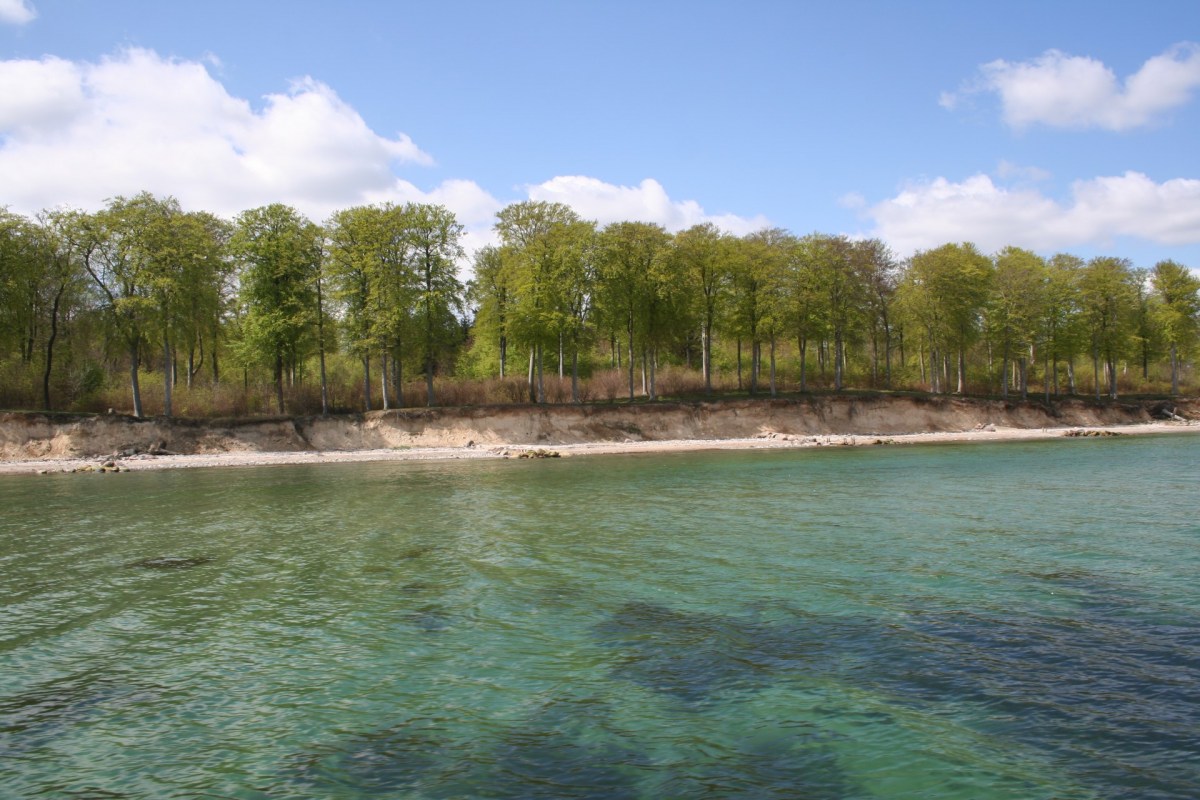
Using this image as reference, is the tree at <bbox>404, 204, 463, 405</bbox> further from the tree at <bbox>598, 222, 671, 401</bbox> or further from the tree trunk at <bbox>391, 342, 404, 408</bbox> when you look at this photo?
the tree at <bbox>598, 222, 671, 401</bbox>

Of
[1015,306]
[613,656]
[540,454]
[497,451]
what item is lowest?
→ [613,656]

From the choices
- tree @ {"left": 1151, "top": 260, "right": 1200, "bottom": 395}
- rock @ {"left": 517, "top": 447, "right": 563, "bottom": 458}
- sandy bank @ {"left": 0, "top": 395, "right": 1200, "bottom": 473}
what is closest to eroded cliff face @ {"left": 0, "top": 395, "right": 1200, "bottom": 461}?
sandy bank @ {"left": 0, "top": 395, "right": 1200, "bottom": 473}

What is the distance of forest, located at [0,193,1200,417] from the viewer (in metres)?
46.1

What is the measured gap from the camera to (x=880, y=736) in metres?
6.79

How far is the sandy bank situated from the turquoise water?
→ 83.8 feet

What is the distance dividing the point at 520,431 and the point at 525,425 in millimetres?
532

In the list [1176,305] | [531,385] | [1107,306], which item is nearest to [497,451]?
[531,385]

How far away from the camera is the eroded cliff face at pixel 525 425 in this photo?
143 feet

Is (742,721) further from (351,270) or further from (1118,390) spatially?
(1118,390)

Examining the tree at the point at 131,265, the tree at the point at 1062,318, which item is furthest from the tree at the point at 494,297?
the tree at the point at 1062,318

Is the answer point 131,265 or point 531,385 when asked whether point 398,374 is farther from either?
point 131,265

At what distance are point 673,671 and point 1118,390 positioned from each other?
284ft

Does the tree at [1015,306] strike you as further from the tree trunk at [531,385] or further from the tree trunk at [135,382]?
the tree trunk at [135,382]

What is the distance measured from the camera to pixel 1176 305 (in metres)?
70.9
